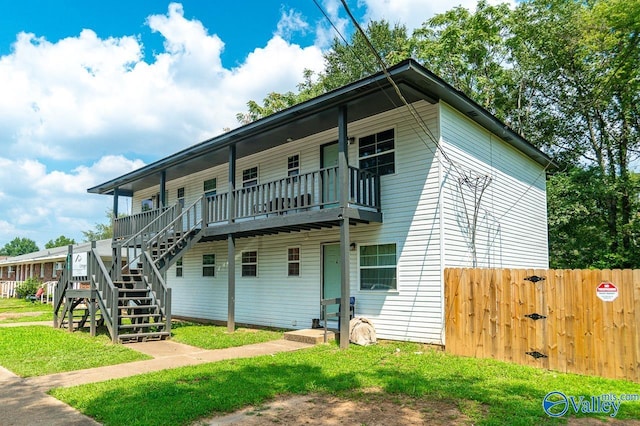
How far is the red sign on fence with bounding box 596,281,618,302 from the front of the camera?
260 inches

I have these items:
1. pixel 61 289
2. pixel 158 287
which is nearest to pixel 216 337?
pixel 158 287

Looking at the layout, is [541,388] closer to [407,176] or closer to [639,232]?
[407,176]

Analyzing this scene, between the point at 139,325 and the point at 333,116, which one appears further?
the point at 333,116

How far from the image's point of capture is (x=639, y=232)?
59.1 ft

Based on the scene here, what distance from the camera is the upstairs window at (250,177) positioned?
14578 mm

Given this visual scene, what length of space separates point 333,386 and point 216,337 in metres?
5.55

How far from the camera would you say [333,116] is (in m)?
10.6

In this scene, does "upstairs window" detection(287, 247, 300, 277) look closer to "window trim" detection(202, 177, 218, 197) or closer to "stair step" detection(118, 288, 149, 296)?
"stair step" detection(118, 288, 149, 296)

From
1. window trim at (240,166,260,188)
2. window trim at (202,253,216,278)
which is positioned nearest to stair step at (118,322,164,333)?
window trim at (202,253,216,278)

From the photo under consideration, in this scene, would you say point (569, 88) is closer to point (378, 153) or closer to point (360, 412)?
point (378, 153)

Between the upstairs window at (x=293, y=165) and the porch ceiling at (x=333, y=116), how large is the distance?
1.75ft

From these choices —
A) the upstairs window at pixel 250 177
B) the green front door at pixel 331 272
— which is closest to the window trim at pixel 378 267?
the green front door at pixel 331 272

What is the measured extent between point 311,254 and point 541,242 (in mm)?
8032

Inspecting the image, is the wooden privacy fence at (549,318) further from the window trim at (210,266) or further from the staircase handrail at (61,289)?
the staircase handrail at (61,289)
